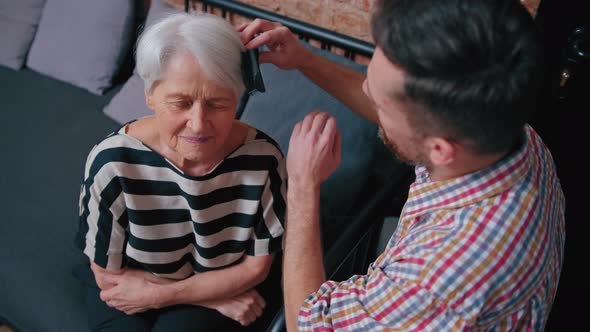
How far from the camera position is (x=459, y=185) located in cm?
93

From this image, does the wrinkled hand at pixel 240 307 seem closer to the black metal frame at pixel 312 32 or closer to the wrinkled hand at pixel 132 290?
the wrinkled hand at pixel 132 290

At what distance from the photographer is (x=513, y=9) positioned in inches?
32.2

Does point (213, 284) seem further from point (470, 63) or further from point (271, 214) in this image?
point (470, 63)

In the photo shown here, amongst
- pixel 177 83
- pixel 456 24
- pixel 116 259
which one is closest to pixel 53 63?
pixel 116 259

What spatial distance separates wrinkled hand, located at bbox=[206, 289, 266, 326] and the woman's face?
1.46ft

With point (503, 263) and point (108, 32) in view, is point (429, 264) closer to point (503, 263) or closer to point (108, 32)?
point (503, 263)

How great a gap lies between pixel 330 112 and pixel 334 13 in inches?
21.9

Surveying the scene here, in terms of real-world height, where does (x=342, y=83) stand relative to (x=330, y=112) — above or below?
above

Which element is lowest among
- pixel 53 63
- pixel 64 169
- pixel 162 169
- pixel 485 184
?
pixel 64 169

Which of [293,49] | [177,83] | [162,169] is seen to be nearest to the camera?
[177,83]

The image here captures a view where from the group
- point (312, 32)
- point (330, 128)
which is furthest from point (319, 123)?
point (312, 32)

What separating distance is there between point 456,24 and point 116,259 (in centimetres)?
103

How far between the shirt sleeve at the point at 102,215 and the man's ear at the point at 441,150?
75 centimetres

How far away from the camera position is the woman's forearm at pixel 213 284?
52.2 inches
